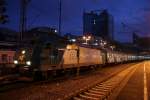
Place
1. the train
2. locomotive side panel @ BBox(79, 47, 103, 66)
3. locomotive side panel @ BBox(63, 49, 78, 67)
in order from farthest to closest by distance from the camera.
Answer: locomotive side panel @ BBox(79, 47, 103, 66) < locomotive side panel @ BBox(63, 49, 78, 67) < the train

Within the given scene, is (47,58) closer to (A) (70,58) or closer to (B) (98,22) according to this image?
(A) (70,58)

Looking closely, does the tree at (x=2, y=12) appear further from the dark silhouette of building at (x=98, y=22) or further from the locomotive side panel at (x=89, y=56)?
the dark silhouette of building at (x=98, y=22)

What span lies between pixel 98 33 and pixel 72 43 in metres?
A: 96.5

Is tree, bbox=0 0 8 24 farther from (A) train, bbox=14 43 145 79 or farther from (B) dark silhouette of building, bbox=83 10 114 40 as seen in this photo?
(B) dark silhouette of building, bbox=83 10 114 40

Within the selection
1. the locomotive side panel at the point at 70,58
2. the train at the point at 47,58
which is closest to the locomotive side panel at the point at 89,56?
the train at the point at 47,58

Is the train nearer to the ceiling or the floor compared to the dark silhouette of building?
nearer to the floor

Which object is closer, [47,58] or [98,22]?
[47,58]

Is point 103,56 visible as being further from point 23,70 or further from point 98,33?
point 98,33

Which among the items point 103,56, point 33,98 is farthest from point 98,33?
point 33,98

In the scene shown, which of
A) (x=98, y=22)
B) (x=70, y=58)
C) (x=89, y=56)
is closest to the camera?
(x=70, y=58)

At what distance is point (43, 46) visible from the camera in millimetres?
23672

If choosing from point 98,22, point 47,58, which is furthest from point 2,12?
point 98,22

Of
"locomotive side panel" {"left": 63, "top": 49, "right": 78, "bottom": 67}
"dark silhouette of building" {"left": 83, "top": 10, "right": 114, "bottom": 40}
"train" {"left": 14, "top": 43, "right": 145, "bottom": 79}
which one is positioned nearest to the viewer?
"train" {"left": 14, "top": 43, "right": 145, "bottom": 79}

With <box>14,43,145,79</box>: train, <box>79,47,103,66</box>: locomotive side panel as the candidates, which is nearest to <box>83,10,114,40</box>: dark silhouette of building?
<box>79,47,103,66</box>: locomotive side panel
